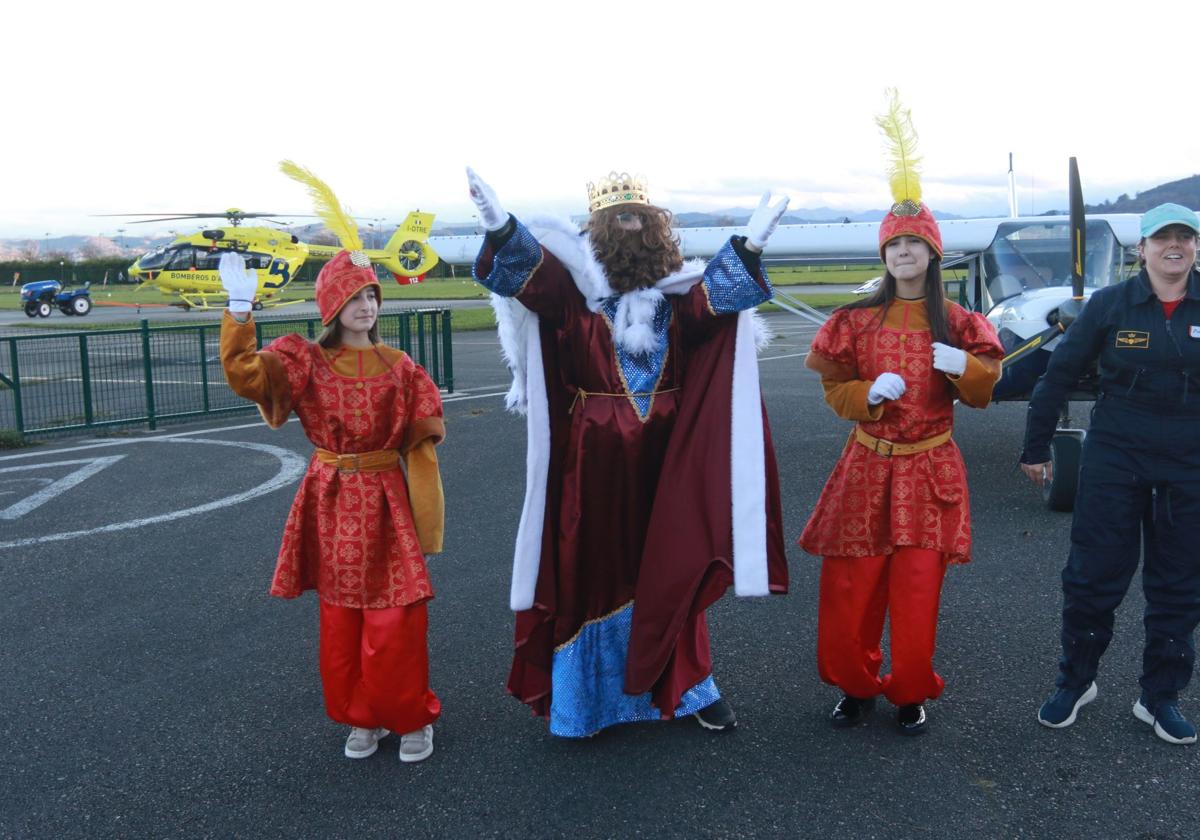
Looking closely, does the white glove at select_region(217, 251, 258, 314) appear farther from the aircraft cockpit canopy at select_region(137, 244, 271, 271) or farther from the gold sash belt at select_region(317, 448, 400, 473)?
the aircraft cockpit canopy at select_region(137, 244, 271, 271)

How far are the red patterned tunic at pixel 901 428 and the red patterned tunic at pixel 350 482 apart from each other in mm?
1463

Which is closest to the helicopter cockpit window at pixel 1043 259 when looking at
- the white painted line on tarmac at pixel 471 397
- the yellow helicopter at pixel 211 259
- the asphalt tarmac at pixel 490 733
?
the asphalt tarmac at pixel 490 733

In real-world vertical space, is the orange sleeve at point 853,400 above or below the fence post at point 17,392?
above

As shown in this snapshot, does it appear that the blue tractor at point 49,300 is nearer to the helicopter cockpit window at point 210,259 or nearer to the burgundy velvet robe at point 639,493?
the helicopter cockpit window at point 210,259

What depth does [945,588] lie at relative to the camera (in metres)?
5.36

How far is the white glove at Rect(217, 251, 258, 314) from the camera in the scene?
137 inches

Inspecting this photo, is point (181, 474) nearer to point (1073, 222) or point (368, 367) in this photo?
point (368, 367)

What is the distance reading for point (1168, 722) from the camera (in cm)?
364

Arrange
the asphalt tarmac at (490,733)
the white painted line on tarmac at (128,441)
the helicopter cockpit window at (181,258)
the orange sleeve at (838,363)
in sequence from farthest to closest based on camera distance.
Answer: the helicopter cockpit window at (181,258)
the white painted line on tarmac at (128,441)
the orange sleeve at (838,363)
the asphalt tarmac at (490,733)

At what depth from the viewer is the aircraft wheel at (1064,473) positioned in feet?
22.2

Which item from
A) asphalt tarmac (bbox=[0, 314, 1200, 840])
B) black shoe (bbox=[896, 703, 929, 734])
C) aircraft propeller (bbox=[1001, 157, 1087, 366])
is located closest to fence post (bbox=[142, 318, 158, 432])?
asphalt tarmac (bbox=[0, 314, 1200, 840])

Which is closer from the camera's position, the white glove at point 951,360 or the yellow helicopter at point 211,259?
the white glove at point 951,360

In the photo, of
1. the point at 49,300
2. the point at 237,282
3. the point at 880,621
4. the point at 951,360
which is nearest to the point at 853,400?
the point at 951,360

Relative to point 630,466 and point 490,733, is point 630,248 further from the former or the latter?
point 490,733
